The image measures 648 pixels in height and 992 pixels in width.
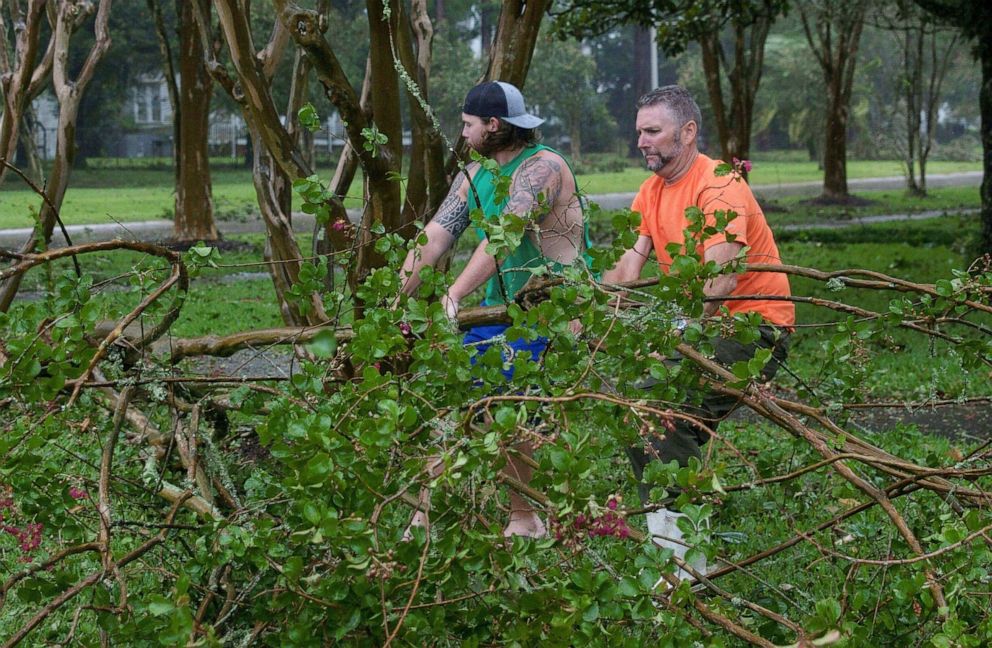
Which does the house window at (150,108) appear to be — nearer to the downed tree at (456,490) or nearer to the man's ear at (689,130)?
the man's ear at (689,130)

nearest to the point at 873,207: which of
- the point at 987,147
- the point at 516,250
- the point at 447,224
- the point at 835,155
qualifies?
the point at 835,155

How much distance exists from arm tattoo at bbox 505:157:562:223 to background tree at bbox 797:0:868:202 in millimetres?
23456

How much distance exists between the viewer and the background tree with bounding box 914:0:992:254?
42.8ft

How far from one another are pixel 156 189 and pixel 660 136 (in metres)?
36.4

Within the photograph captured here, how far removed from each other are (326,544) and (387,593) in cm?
19

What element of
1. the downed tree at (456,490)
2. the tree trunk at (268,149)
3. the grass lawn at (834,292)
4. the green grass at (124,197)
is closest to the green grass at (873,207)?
the grass lawn at (834,292)

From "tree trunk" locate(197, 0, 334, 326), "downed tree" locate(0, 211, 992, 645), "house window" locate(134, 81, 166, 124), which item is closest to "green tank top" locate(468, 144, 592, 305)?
"tree trunk" locate(197, 0, 334, 326)

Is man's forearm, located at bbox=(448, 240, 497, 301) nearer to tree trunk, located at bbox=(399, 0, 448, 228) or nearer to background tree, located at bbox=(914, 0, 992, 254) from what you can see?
tree trunk, located at bbox=(399, 0, 448, 228)

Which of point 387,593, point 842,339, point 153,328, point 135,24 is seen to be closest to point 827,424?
point 842,339

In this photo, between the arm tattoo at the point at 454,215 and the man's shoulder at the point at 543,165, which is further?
the arm tattoo at the point at 454,215

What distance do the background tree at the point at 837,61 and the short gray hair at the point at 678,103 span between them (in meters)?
23.2

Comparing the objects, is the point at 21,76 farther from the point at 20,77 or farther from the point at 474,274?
the point at 474,274

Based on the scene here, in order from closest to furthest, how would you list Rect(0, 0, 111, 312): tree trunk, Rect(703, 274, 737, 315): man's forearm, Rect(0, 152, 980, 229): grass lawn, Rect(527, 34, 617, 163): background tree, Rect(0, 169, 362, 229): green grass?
Rect(703, 274, 737, 315): man's forearm
Rect(0, 0, 111, 312): tree trunk
Rect(0, 169, 362, 229): green grass
Rect(0, 152, 980, 229): grass lawn
Rect(527, 34, 617, 163): background tree

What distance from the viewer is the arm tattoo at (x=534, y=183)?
445cm
